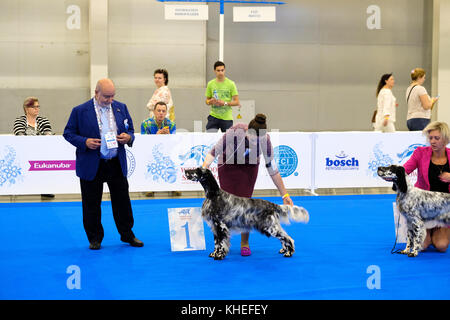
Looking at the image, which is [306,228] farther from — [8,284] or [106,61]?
[106,61]

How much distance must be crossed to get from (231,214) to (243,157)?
557 millimetres

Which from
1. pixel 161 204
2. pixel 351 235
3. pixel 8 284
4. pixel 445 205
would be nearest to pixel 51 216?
pixel 161 204

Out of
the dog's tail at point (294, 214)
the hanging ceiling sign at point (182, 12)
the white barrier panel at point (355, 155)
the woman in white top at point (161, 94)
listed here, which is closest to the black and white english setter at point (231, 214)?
the dog's tail at point (294, 214)

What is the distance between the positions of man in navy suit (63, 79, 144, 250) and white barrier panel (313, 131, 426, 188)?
12.3ft

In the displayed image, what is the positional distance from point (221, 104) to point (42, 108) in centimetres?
648

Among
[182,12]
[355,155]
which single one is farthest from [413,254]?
[182,12]

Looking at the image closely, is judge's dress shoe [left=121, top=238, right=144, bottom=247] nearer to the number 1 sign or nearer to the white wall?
the number 1 sign

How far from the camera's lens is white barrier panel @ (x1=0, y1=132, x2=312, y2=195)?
307 inches

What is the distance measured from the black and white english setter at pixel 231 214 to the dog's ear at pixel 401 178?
2.80 ft

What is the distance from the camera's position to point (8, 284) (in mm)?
4211

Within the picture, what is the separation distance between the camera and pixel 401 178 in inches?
202

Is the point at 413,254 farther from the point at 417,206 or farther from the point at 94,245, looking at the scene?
the point at 94,245

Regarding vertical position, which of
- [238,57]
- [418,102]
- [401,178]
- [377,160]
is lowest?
[377,160]

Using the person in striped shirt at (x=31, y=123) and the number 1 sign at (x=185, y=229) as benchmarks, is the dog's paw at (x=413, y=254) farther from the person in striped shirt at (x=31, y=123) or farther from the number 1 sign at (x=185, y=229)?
the person in striped shirt at (x=31, y=123)
